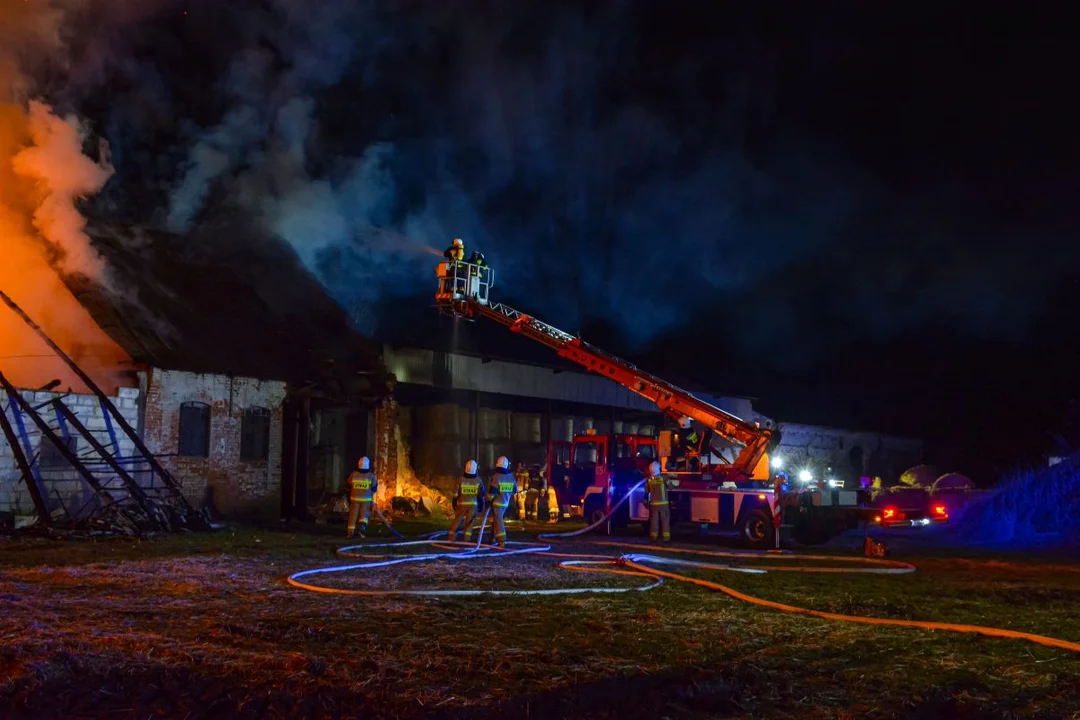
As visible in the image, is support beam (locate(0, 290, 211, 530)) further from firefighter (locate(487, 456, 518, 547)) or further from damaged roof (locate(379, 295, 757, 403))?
damaged roof (locate(379, 295, 757, 403))

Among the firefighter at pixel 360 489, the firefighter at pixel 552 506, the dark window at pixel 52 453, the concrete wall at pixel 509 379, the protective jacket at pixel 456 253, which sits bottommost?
the firefighter at pixel 552 506

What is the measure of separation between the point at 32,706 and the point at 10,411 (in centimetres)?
1390

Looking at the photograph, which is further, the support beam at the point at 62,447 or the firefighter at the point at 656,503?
the firefighter at the point at 656,503

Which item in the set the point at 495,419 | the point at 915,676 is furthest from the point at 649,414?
the point at 915,676

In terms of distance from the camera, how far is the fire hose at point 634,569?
24.4 ft

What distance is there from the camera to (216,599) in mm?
8773

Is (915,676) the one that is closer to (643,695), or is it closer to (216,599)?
(643,695)

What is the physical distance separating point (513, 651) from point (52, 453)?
1449 cm

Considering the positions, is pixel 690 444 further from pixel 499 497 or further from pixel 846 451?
pixel 846 451

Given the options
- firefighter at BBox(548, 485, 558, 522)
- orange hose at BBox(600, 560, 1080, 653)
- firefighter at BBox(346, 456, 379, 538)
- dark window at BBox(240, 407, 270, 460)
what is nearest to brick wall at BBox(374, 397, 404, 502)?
dark window at BBox(240, 407, 270, 460)

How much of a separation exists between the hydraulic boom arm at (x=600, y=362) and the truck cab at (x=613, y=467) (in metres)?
1.48

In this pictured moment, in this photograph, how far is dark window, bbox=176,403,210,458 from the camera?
19797mm

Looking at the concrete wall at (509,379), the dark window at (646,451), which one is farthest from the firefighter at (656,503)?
the concrete wall at (509,379)

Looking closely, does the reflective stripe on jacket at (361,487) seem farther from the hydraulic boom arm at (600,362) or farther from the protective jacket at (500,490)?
the hydraulic boom arm at (600,362)
